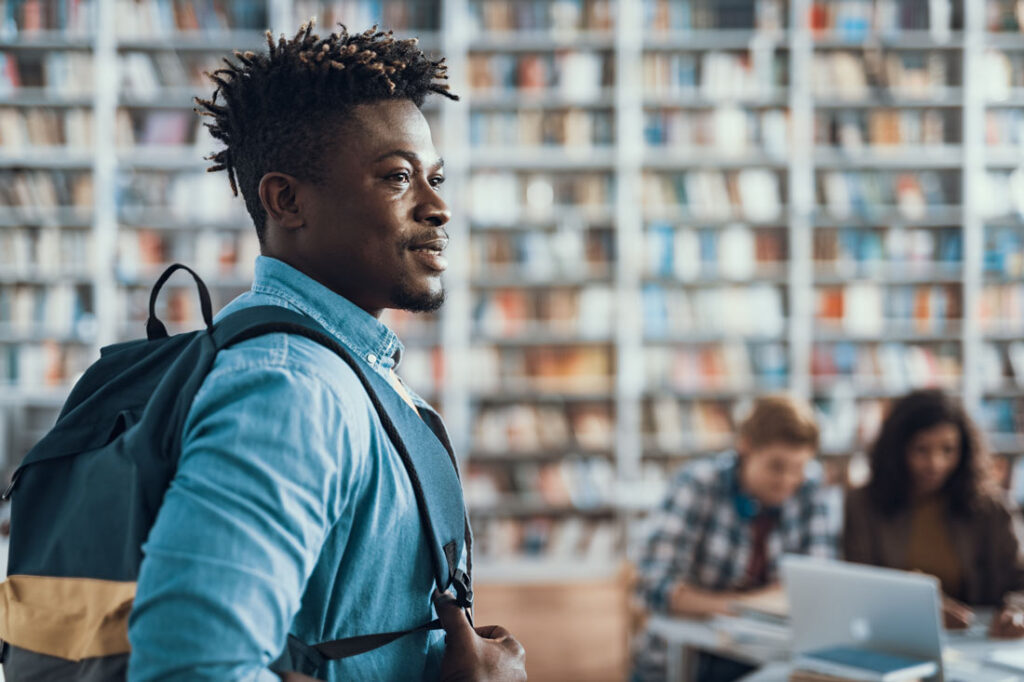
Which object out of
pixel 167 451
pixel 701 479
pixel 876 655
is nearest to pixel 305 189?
pixel 167 451

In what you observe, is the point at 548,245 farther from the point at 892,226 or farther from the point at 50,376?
the point at 50,376

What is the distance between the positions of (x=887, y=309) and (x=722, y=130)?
4.14 feet

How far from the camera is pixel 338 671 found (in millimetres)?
755

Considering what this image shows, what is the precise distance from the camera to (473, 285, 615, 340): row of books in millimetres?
4590

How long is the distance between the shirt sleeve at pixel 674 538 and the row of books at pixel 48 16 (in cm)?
374

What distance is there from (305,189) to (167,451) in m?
0.27

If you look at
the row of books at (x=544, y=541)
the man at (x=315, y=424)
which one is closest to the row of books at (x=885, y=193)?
the row of books at (x=544, y=541)

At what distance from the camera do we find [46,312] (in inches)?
176

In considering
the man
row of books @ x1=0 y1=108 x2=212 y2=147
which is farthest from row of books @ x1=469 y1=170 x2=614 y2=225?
the man

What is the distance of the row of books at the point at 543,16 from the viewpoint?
14.9 feet

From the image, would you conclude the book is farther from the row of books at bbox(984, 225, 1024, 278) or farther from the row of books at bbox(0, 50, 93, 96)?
the row of books at bbox(0, 50, 93, 96)

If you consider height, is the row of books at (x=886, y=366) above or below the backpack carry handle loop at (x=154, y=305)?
below

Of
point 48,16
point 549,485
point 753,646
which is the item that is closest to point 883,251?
point 549,485

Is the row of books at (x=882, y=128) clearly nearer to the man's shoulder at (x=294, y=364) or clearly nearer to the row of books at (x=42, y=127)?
the row of books at (x=42, y=127)
